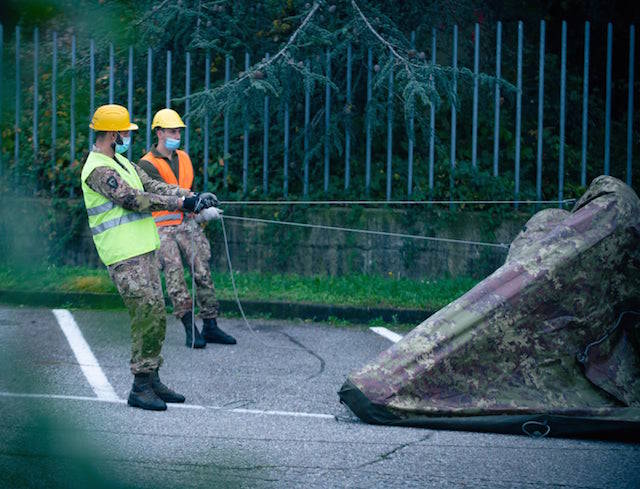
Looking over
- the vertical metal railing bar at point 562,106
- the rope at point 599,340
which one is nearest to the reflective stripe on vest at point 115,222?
the rope at point 599,340

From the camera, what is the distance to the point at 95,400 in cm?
526

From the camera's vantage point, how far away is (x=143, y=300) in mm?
5203

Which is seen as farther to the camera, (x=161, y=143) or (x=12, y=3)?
(x=161, y=143)

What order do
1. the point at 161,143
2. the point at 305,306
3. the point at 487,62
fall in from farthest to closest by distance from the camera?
the point at 487,62, the point at 305,306, the point at 161,143

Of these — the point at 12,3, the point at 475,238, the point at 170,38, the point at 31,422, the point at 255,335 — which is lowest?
the point at 255,335

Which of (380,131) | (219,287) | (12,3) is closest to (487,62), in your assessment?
(380,131)

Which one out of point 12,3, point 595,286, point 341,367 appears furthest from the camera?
point 341,367

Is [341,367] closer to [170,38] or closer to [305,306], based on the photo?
[305,306]

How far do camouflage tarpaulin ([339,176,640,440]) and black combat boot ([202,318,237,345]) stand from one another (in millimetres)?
2695

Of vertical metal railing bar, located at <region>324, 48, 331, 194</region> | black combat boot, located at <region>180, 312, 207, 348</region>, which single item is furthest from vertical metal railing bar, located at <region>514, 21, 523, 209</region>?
black combat boot, located at <region>180, 312, 207, 348</region>

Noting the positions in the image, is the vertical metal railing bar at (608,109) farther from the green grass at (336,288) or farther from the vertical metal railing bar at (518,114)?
the green grass at (336,288)

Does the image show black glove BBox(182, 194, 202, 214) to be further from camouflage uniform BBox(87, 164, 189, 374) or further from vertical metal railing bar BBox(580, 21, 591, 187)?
vertical metal railing bar BBox(580, 21, 591, 187)

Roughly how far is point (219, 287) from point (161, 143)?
7.58 ft

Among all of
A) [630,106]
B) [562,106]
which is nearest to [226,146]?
[562,106]
